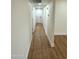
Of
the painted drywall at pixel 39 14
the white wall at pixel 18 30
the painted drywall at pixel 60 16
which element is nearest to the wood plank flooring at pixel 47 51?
the white wall at pixel 18 30

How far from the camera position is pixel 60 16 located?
8.85m

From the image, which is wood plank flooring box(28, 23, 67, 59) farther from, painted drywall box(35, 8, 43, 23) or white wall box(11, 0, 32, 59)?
painted drywall box(35, 8, 43, 23)

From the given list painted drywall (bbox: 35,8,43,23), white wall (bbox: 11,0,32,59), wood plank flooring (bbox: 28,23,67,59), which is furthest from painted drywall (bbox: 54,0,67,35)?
painted drywall (bbox: 35,8,43,23)

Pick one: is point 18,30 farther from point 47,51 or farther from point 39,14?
point 39,14

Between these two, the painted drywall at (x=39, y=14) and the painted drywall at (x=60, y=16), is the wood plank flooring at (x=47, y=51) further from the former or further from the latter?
the painted drywall at (x=39, y=14)

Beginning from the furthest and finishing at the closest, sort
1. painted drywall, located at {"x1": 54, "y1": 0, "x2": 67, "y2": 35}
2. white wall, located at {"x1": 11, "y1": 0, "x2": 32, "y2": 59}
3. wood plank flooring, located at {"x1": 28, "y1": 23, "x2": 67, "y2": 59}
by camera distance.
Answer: painted drywall, located at {"x1": 54, "y1": 0, "x2": 67, "y2": 35}, wood plank flooring, located at {"x1": 28, "y1": 23, "x2": 67, "y2": 59}, white wall, located at {"x1": 11, "y1": 0, "x2": 32, "y2": 59}

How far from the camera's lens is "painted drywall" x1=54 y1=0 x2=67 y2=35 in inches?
345

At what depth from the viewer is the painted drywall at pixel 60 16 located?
345 inches

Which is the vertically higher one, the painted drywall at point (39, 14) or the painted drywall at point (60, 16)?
the painted drywall at point (39, 14)

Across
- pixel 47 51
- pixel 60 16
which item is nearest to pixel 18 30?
pixel 47 51
